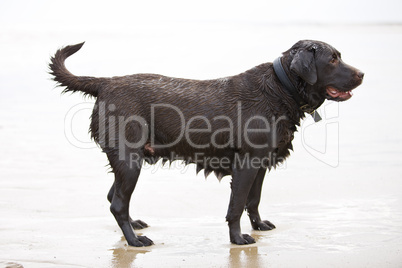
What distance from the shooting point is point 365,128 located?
9023mm

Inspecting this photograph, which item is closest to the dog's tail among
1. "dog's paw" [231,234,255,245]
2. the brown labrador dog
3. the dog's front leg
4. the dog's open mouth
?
the brown labrador dog

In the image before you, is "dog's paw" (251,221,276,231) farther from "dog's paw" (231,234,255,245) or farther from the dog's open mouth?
the dog's open mouth

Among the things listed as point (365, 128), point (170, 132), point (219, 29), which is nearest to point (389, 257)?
point (170, 132)

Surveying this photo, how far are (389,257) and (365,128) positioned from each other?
4.97 meters

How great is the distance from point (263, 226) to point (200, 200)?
97 centimetres

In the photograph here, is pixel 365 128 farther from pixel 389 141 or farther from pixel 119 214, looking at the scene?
pixel 119 214

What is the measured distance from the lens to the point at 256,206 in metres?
5.32

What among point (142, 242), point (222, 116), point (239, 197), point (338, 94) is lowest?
point (142, 242)

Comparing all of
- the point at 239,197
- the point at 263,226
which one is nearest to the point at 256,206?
the point at 263,226

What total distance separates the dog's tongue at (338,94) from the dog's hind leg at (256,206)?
0.85m

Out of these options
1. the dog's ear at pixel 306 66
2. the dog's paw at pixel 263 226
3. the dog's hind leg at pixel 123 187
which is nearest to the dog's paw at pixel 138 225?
the dog's hind leg at pixel 123 187

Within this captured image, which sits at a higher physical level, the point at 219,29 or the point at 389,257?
the point at 219,29

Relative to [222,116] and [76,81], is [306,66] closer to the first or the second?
[222,116]

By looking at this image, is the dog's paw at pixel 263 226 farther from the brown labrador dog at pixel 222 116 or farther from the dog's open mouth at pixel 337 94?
the dog's open mouth at pixel 337 94
